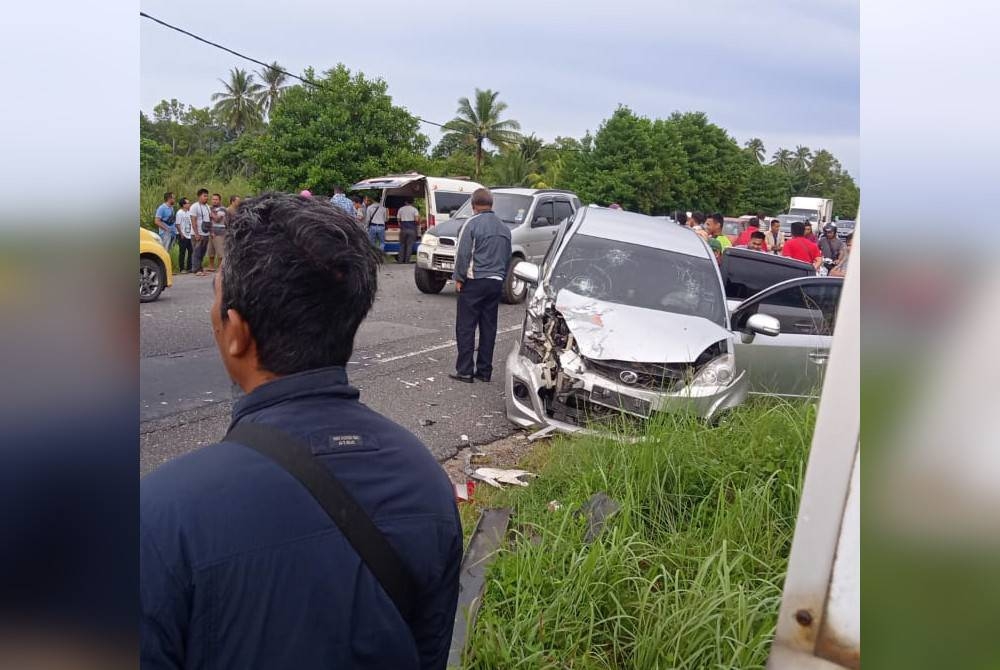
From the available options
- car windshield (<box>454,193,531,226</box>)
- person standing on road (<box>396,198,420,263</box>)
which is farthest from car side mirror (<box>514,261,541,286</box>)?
person standing on road (<box>396,198,420,263</box>)

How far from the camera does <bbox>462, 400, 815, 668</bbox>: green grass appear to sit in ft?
8.93

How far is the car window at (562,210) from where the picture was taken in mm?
14192

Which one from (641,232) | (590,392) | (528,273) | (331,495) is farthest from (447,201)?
(331,495)

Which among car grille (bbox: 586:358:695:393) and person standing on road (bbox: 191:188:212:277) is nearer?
car grille (bbox: 586:358:695:393)

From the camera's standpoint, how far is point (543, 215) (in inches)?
545

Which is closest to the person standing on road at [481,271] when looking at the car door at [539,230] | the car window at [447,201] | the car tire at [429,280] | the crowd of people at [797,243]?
the crowd of people at [797,243]

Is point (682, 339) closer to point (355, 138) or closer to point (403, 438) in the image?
point (403, 438)

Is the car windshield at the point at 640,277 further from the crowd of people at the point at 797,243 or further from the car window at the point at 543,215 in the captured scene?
the car window at the point at 543,215

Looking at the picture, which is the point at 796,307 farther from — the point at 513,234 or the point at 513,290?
the point at 513,234

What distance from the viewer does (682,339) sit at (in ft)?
18.3

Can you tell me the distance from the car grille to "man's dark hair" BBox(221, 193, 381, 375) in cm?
421

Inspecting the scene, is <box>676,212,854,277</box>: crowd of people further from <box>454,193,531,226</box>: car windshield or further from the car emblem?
<box>454,193,531,226</box>: car windshield
